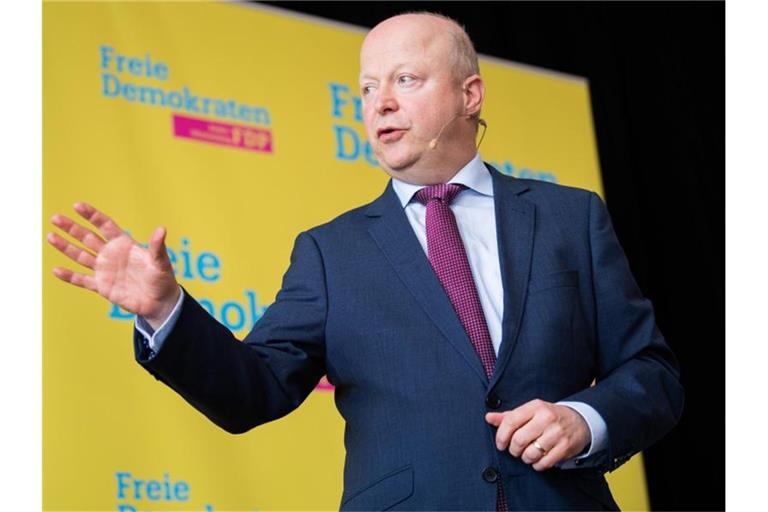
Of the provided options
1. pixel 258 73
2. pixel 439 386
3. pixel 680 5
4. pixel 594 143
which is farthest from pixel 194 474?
pixel 680 5

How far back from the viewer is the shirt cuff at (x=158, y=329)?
5.80 feet

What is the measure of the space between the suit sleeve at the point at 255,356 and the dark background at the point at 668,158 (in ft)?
9.35

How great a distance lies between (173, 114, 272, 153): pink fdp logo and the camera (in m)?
3.62

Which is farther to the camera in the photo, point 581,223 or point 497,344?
point 581,223

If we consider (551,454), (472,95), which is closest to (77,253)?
(551,454)

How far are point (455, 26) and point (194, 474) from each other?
170 cm

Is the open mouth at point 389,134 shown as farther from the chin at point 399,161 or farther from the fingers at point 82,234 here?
the fingers at point 82,234

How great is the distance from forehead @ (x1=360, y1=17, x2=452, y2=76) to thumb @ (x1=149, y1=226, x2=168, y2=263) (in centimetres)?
72

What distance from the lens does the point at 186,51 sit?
12.2 ft

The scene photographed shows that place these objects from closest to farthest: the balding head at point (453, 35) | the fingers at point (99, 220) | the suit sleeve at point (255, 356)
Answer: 1. the fingers at point (99, 220)
2. the suit sleeve at point (255, 356)
3. the balding head at point (453, 35)

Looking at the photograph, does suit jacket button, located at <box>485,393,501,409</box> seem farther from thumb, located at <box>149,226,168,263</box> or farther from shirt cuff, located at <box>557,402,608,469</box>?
thumb, located at <box>149,226,168,263</box>

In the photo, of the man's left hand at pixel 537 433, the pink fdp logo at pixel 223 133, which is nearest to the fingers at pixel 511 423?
the man's left hand at pixel 537 433

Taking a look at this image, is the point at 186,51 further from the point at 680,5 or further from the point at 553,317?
the point at 680,5

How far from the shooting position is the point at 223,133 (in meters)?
3.69
